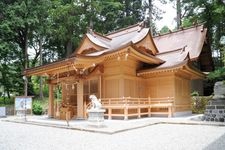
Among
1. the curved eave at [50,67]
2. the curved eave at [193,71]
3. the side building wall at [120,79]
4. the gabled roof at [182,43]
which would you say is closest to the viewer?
the curved eave at [50,67]

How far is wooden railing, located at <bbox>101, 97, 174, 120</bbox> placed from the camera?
13.8m

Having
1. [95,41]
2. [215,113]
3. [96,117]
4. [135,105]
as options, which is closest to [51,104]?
[95,41]

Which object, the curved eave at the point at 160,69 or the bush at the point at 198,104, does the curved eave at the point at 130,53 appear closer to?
the curved eave at the point at 160,69

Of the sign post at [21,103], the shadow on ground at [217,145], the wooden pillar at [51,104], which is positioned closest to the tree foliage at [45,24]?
the sign post at [21,103]

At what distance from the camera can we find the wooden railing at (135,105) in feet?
45.2

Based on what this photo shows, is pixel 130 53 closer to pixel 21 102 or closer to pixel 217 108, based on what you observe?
pixel 217 108

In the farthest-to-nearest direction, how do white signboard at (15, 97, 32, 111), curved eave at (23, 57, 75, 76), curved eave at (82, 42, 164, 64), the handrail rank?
1. white signboard at (15, 97, 32, 111)
2. the handrail
3. curved eave at (23, 57, 75, 76)
4. curved eave at (82, 42, 164, 64)

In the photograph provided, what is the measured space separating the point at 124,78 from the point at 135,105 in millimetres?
1582

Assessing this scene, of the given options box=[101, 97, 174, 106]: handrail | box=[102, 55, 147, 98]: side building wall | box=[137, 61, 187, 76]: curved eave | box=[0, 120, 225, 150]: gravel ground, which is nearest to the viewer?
box=[0, 120, 225, 150]: gravel ground

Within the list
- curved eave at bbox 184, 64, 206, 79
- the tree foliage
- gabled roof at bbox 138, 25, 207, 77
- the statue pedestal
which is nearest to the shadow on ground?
the statue pedestal

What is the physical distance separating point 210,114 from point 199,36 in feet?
37.5

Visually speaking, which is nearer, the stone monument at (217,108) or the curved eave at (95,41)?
the stone monument at (217,108)

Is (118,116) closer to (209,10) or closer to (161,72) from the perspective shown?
(161,72)

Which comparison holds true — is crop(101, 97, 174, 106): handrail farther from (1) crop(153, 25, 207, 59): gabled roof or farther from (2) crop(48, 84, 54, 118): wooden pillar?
(1) crop(153, 25, 207, 59): gabled roof
